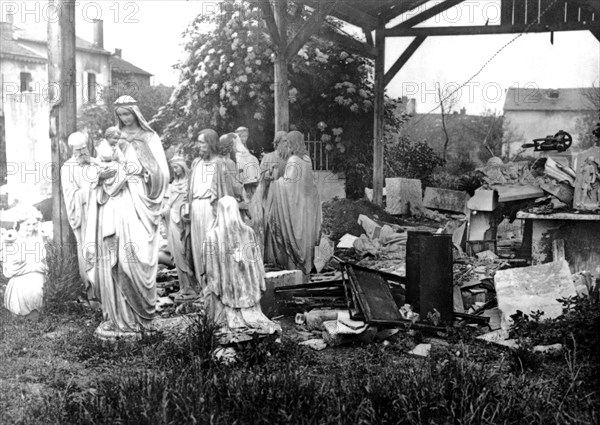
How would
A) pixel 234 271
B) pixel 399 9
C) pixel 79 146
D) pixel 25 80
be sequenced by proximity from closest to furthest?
pixel 234 271 < pixel 79 146 < pixel 399 9 < pixel 25 80

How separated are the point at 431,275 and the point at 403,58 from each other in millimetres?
9973

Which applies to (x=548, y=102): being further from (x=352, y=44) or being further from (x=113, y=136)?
(x=113, y=136)

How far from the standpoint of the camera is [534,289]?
27.2ft

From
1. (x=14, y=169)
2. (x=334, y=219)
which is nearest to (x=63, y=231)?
(x=334, y=219)

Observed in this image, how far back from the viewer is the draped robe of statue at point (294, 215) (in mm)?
10148

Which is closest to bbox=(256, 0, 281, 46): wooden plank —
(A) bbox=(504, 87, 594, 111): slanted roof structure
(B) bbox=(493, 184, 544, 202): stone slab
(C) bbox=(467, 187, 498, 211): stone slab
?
(C) bbox=(467, 187, 498, 211): stone slab

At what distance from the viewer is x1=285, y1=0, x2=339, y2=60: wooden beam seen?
1112 centimetres

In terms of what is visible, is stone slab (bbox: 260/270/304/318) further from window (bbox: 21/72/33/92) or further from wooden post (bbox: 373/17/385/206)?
window (bbox: 21/72/33/92)

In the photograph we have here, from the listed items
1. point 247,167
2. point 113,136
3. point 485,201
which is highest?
point 113,136

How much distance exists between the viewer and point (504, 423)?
4.82 metres

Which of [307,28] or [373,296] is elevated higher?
[307,28]

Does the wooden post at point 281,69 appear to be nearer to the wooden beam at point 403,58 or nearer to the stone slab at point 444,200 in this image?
the wooden beam at point 403,58

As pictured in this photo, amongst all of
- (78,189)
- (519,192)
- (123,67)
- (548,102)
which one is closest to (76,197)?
(78,189)

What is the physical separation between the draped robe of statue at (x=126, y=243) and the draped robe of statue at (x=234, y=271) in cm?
80
